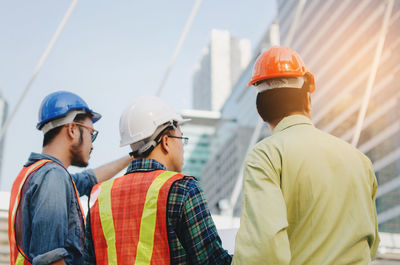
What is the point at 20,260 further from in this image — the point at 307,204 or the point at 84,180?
the point at 307,204

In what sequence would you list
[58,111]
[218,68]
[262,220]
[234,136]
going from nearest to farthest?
1. [262,220]
2. [58,111]
3. [234,136]
4. [218,68]

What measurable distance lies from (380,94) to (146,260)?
2206 inches

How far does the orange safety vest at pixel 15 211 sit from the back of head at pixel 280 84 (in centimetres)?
110

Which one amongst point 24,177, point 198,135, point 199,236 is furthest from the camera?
point 198,135

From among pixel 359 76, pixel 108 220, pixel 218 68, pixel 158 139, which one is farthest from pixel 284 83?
pixel 218 68

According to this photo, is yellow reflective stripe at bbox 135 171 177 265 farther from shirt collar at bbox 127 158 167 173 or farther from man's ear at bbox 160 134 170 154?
man's ear at bbox 160 134 170 154

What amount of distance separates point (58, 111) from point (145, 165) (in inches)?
31.8

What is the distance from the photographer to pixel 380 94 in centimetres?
5334

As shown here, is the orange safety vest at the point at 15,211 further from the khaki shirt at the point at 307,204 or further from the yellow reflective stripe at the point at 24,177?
the khaki shirt at the point at 307,204

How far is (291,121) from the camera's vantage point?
1.67 metres

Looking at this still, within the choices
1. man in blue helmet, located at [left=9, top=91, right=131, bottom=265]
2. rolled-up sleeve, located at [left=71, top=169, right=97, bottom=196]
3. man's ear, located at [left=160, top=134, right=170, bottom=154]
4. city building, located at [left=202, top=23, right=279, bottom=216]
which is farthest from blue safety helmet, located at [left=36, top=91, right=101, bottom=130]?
city building, located at [left=202, top=23, right=279, bottom=216]

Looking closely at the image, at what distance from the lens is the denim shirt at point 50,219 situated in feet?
6.29

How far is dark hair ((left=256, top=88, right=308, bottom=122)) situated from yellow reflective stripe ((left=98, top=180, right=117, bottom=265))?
70 cm

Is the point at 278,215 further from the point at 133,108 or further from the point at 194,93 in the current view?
the point at 194,93
